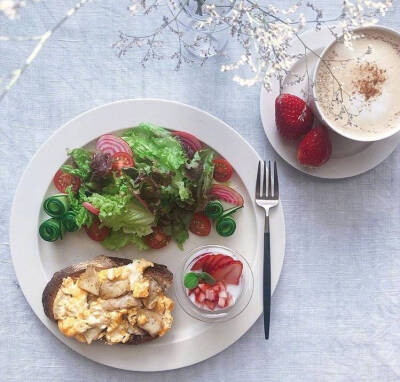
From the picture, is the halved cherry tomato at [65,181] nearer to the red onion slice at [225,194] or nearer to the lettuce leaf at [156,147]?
the lettuce leaf at [156,147]

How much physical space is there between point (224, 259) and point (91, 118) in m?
0.65

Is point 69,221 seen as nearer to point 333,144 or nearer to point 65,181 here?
point 65,181

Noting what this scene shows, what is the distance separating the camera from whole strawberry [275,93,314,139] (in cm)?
192

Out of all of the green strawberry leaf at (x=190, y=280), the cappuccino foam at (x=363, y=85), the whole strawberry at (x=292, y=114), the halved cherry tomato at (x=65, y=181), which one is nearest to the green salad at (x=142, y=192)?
the halved cherry tomato at (x=65, y=181)

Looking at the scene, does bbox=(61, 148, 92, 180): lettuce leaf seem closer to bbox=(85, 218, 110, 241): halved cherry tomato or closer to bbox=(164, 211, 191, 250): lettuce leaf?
bbox=(85, 218, 110, 241): halved cherry tomato

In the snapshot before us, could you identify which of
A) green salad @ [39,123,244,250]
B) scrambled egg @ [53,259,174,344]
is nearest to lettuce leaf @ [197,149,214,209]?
green salad @ [39,123,244,250]

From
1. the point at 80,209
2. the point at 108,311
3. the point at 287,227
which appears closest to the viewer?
the point at 108,311

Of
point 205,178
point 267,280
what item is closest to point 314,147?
point 205,178

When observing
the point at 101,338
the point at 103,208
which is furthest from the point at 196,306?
the point at 103,208

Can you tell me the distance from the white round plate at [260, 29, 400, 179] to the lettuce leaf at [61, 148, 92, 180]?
0.61 m

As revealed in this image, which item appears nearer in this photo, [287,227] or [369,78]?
[369,78]

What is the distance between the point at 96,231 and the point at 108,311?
29 cm

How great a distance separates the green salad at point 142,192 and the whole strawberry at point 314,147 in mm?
253

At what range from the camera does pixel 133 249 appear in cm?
204
